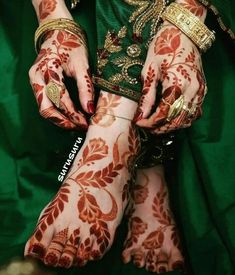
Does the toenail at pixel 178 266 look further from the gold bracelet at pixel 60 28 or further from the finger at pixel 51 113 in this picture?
the gold bracelet at pixel 60 28

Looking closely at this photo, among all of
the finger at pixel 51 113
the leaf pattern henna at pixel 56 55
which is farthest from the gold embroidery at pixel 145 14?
the finger at pixel 51 113

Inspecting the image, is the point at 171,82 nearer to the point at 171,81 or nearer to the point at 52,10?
the point at 171,81

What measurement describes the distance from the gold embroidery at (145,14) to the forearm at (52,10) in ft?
0.47

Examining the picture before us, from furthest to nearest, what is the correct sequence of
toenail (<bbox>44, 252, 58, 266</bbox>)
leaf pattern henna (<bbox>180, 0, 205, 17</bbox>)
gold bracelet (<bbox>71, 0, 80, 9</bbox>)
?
gold bracelet (<bbox>71, 0, 80, 9</bbox>) < leaf pattern henna (<bbox>180, 0, 205, 17</bbox>) < toenail (<bbox>44, 252, 58, 266</bbox>)

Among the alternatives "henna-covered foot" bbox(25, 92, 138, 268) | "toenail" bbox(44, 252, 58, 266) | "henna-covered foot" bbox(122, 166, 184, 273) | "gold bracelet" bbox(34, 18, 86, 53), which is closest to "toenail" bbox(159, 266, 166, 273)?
"henna-covered foot" bbox(122, 166, 184, 273)

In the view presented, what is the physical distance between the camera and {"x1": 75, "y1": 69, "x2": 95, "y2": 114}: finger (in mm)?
843

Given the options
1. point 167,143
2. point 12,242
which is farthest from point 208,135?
point 12,242

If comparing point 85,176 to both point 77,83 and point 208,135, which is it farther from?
point 208,135

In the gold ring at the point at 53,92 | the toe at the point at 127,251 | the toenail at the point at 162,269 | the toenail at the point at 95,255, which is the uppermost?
the gold ring at the point at 53,92

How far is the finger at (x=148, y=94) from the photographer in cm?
78

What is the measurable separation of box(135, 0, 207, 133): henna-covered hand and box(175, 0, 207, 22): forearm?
0.20 ft

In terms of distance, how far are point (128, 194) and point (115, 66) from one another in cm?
26

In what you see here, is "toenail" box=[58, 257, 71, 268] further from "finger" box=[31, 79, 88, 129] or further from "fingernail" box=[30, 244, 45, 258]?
"finger" box=[31, 79, 88, 129]

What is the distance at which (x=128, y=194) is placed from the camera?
90 cm
